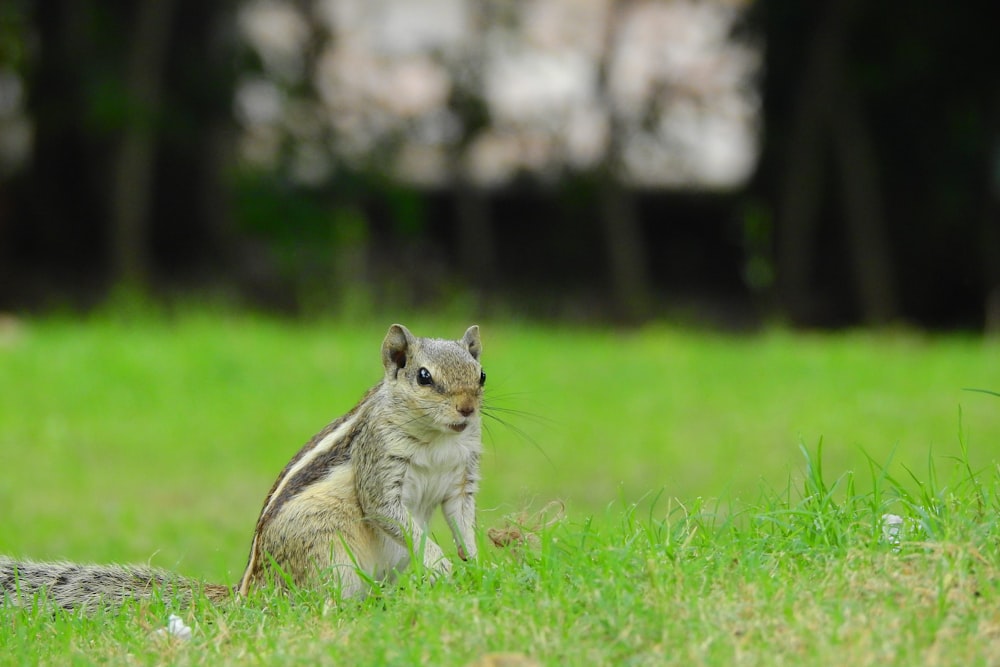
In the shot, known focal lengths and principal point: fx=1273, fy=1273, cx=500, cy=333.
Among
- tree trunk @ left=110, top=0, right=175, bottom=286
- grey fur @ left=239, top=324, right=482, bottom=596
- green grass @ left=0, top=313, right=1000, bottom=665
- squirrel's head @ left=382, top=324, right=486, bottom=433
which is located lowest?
green grass @ left=0, top=313, right=1000, bottom=665

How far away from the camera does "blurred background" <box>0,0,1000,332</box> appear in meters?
14.4

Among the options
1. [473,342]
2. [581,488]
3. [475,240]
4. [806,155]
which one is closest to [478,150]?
[475,240]

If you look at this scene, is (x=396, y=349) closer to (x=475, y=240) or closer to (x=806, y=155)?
(x=806, y=155)

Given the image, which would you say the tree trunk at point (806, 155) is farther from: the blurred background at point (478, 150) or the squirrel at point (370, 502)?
the squirrel at point (370, 502)

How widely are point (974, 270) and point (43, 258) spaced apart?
11.3 m

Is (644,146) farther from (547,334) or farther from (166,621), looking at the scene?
(166,621)

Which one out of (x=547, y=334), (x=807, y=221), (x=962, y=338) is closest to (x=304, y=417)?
(x=547, y=334)

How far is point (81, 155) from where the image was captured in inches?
608

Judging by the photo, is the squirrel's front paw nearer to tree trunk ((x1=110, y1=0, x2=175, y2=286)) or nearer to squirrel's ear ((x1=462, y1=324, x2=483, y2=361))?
squirrel's ear ((x1=462, y1=324, x2=483, y2=361))

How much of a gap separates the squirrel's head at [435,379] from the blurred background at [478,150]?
10.0m

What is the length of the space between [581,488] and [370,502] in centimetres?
367

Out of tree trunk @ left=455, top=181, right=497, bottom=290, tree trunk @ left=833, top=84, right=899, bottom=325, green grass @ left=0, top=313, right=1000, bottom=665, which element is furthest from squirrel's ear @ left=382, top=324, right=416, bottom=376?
tree trunk @ left=455, top=181, right=497, bottom=290

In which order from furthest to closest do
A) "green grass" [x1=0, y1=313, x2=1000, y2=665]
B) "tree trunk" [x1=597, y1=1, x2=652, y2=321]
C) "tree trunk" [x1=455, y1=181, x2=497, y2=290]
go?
"tree trunk" [x1=455, y1=181, x2=497, y2=290], "tree trunk" [x1=597, y1=1, x2=652, y2=321], "green grass" [x1=0, y1=313, x2=1000, y2=665]

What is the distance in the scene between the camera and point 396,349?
3629mm
